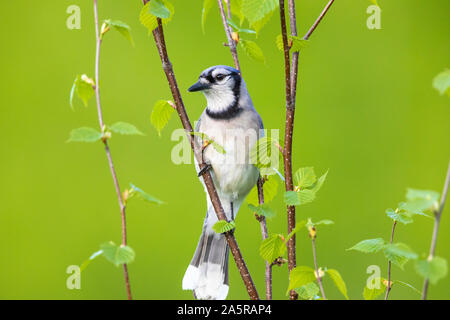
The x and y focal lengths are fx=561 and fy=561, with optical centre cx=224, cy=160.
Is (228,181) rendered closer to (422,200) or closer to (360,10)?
(422,200)

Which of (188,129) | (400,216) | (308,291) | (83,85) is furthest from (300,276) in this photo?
(83,85)

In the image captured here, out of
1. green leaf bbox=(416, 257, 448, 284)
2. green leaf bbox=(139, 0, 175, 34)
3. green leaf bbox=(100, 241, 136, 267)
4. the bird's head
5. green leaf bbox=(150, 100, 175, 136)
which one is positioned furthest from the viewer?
the bird's head

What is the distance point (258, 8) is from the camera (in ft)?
2.21

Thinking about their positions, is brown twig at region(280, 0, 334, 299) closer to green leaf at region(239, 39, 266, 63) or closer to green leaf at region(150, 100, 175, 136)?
green leaf at region(239, 39, 266, 63)

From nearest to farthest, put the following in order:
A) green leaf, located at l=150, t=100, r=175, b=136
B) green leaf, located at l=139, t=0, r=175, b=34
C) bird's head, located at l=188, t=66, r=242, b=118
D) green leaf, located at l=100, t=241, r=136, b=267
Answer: green leaf, located at l=100, t=241, r=136, b=267 < green leaf, located at l=139, t=0, r=175, b=34 < green leaf, located at l=150, t=100, r=175, b=136 < bird's head, located at l=188, t=66, r=242, b=118

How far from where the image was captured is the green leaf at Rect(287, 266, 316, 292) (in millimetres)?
732

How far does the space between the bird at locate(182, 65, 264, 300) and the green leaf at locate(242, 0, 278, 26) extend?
2.09 feet

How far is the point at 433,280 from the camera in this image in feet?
1.74

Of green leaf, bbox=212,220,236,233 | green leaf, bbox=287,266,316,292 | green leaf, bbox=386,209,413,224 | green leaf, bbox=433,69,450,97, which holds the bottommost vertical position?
green leaf, bbox=287,266,316,292

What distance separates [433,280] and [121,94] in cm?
197

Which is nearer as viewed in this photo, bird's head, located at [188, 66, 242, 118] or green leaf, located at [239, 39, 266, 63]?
green leaf, located at [239, 39, 266, 63]

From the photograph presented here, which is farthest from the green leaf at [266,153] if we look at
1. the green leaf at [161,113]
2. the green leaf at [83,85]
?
the green leaf at [83,85]

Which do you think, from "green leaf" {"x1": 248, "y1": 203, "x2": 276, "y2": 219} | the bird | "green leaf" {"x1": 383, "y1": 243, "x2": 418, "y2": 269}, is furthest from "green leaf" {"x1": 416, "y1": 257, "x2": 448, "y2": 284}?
the bird
